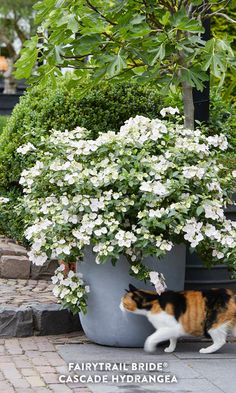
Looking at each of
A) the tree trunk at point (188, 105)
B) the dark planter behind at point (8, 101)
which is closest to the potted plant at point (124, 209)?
the tree trunk at point (188, 105)

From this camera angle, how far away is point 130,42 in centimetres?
678

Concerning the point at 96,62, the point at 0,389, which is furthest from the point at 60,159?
the point at 0,389

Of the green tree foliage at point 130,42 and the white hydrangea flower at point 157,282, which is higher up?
the green tree foliage at point 130,42

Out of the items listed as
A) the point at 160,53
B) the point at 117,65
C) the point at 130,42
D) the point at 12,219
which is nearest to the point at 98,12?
the point at 130,42

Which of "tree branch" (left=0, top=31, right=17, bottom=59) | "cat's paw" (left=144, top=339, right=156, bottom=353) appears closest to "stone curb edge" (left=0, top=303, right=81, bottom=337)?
"cat's paw" (left=144, top=339, right=156, bottom=353)

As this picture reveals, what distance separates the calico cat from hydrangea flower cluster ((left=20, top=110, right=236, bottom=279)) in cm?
21

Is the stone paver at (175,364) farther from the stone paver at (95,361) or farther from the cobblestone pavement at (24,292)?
the cobblestone pavement at (24,292)

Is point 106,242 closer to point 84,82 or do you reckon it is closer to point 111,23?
point 111,23

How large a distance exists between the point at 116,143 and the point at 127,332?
1.38 meters

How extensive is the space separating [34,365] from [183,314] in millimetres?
1112

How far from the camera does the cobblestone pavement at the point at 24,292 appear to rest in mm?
7293

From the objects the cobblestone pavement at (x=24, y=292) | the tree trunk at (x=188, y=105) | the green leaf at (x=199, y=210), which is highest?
the tree trunk at (x=188, y=105)

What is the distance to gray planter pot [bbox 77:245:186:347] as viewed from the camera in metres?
6.36

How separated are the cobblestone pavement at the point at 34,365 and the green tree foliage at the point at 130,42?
6.84ft
